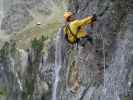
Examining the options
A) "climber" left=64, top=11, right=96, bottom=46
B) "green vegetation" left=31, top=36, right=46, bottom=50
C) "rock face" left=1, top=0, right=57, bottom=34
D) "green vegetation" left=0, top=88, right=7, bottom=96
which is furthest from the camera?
"rock face" left=1, top=0, right=57, bottom=34

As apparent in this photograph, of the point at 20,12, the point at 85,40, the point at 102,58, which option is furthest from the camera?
the point at 20,12

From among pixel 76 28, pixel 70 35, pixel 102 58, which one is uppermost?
pixel 76 28

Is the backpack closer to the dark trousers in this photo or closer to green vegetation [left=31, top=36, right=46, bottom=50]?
the dark trousers

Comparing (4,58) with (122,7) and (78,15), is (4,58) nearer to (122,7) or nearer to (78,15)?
(78,15)

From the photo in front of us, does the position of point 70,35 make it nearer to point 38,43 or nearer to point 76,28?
point 76,28

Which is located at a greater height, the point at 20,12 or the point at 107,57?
the point at 107,57

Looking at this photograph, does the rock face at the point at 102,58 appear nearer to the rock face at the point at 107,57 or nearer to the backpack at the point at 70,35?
the rock face at the point at 107,57

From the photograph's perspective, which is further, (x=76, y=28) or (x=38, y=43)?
(x=38, y=43)

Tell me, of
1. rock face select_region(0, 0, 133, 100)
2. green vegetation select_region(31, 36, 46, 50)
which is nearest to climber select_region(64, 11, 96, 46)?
rock face select_region(0, 0, 133, 100)

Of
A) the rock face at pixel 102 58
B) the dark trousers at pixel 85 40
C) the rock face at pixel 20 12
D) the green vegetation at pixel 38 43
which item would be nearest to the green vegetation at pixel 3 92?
the green vegetation at pixel 38 43

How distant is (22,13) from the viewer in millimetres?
50156

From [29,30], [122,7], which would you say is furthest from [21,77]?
[122,7]

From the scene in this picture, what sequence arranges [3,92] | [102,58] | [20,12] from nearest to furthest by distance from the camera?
[102,58], [3,92], [20,12]

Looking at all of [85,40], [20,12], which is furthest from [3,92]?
[85,40]
